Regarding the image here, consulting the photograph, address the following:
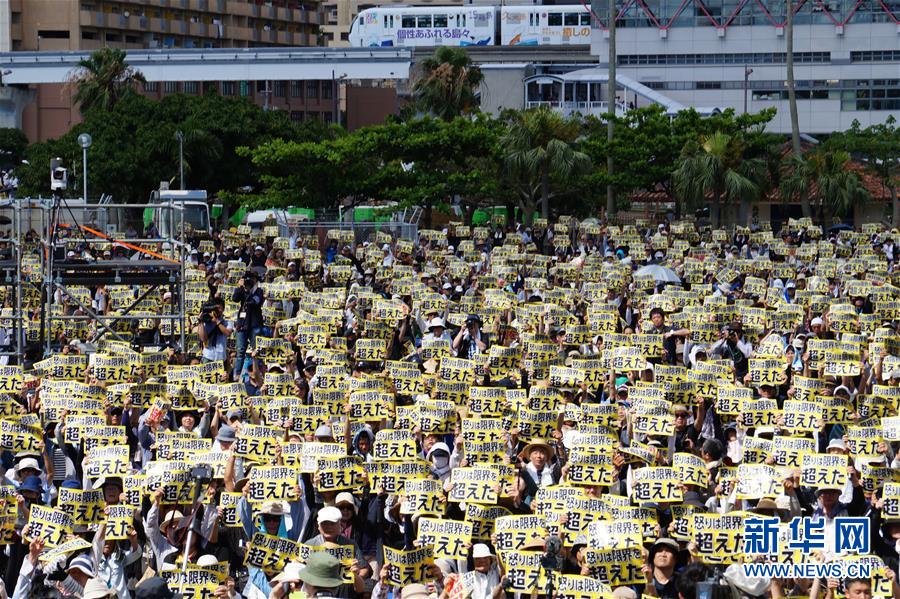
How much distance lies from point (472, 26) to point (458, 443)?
98929 millimetres

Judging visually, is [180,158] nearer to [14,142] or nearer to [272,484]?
[14,142]

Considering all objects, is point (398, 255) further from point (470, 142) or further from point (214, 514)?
point (214, 514)

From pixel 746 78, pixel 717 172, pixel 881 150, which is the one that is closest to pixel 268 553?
pixel 717 172

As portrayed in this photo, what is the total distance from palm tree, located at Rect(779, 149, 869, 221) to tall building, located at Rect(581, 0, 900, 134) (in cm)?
2563

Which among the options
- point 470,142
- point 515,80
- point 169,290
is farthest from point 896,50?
point 169,290

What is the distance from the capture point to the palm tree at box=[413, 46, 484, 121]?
2270 inches

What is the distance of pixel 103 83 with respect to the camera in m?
65.6

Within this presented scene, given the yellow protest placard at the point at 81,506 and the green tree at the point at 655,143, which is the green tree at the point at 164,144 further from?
the yellow protest placard at the point at 81,506

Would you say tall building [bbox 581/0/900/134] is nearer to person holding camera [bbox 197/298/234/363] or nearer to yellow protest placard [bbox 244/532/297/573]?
person holding camera [bbox 197/298/234/363]

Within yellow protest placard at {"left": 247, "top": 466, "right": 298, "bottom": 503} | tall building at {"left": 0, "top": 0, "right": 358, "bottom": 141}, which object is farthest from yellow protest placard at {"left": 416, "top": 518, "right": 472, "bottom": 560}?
tall building at {"left": 0, "top": 0, "right": 358, "bottom": 141}

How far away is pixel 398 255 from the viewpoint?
30.8 m

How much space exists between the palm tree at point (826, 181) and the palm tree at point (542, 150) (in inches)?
281

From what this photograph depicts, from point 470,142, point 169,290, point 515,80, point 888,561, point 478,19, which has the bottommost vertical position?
point 888,561

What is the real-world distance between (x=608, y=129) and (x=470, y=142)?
6512 mm
